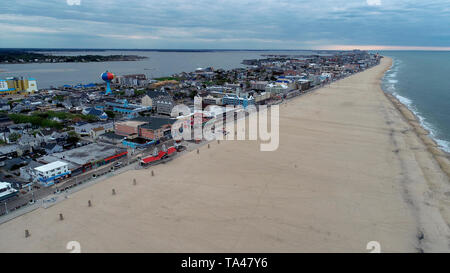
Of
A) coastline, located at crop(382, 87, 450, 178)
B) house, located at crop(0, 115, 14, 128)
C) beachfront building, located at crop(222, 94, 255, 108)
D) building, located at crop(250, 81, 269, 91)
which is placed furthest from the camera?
building, located at crop(250, 81, 269, 91)

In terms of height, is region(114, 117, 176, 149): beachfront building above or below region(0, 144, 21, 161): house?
above

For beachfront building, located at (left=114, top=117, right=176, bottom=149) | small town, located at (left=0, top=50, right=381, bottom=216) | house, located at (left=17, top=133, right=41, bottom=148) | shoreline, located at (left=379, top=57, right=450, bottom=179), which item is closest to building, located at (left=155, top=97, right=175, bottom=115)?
small town, located at (left=0, top=50, right=381, bottom=216)

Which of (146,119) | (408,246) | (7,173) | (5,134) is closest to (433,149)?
(408,246)

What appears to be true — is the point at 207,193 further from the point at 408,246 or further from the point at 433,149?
the point at 433,149

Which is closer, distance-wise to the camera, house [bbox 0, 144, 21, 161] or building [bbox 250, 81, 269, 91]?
house [bbox 0, 144, 21, 161]

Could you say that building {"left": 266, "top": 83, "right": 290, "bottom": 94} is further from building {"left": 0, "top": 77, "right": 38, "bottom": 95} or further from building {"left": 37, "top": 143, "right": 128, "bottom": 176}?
building {"left": 0, "top": 77, "right": 38, "bottom": 95}

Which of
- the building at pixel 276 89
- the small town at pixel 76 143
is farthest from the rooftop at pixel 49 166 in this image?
the building at pixel 276 89

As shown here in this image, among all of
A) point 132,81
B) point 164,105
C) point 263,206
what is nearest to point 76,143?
point 164,105
